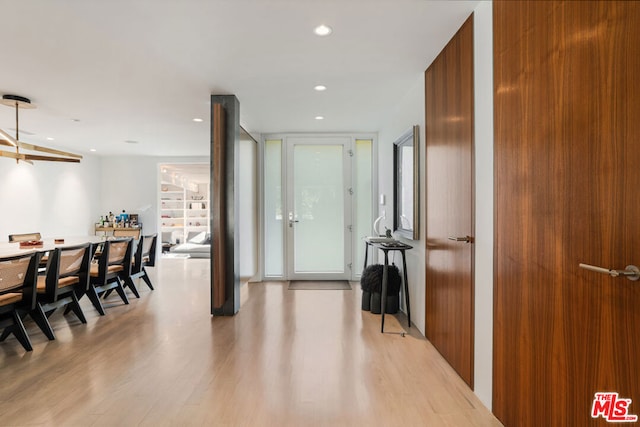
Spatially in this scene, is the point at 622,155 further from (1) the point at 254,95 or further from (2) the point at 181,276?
(2) the point at 181,276

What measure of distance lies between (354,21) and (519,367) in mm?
2177

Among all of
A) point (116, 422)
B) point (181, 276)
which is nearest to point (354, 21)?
point (116, 422)

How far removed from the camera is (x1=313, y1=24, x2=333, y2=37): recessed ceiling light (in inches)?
91.0

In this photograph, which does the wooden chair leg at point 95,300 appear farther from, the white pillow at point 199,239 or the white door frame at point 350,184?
→ the white pillow at point 199,239

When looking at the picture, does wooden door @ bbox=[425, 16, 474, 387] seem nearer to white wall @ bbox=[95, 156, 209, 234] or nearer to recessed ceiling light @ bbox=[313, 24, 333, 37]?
recessed ceiling light @ bbox=[313, 24, 333, 37]

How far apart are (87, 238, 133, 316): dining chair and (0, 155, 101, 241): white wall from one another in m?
2.89

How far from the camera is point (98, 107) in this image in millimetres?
4098

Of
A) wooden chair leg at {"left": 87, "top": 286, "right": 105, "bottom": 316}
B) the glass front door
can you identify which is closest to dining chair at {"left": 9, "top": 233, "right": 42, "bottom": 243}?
wooden chair leg at {"left": 87, "top": 286, "right": 105, "bottom": 316}

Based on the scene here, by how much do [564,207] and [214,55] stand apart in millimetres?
2563

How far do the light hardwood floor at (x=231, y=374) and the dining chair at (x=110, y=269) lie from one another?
29 cm

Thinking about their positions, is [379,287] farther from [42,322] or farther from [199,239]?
[199,239]

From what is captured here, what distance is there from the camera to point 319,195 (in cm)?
559

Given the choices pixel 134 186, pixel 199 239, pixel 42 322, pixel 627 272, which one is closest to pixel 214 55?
pixel 42 322

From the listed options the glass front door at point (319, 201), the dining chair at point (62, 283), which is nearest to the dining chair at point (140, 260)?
the dining chair at point (62, 283)
